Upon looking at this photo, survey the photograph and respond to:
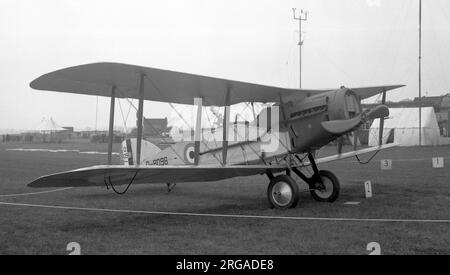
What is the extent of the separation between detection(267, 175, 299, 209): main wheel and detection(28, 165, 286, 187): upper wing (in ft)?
1.24

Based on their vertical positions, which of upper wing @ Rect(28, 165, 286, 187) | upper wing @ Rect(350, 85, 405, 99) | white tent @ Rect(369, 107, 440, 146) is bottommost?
upper wing @ Rect(28, 165, 286, 187)

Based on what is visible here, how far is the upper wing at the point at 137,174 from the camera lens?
6.80 m

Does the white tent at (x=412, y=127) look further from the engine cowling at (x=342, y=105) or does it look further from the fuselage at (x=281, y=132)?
the engine cowling at (x=342, y=105)

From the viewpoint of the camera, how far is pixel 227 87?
8.66 metres

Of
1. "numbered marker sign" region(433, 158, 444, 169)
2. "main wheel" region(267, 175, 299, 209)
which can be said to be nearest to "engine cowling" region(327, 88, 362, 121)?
"main wheel" region(267, 175, 299, 209)

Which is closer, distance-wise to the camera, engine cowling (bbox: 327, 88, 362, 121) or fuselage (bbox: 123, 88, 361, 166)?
engine cowling (bbox: 327, 88, 362, 121)

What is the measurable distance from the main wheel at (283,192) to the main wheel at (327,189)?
1299mm

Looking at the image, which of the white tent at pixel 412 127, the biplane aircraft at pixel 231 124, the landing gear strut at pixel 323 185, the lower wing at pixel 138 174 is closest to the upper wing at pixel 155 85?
the biplane aircraft at pixel 231 124

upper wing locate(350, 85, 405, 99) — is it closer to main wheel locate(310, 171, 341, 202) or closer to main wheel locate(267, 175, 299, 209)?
main wheel locate(310, 171, 341, 202)

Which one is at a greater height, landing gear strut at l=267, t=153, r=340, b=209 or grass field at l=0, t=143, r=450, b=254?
landing gear strut at l=267, t=153, r=340, b=209

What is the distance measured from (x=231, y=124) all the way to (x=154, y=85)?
82.7 inches

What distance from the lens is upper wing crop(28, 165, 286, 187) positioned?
6.80 meters

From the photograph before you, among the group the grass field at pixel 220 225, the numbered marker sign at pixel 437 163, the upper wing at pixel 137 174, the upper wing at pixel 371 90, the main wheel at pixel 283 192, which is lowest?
the grass field at pixel 220 225
